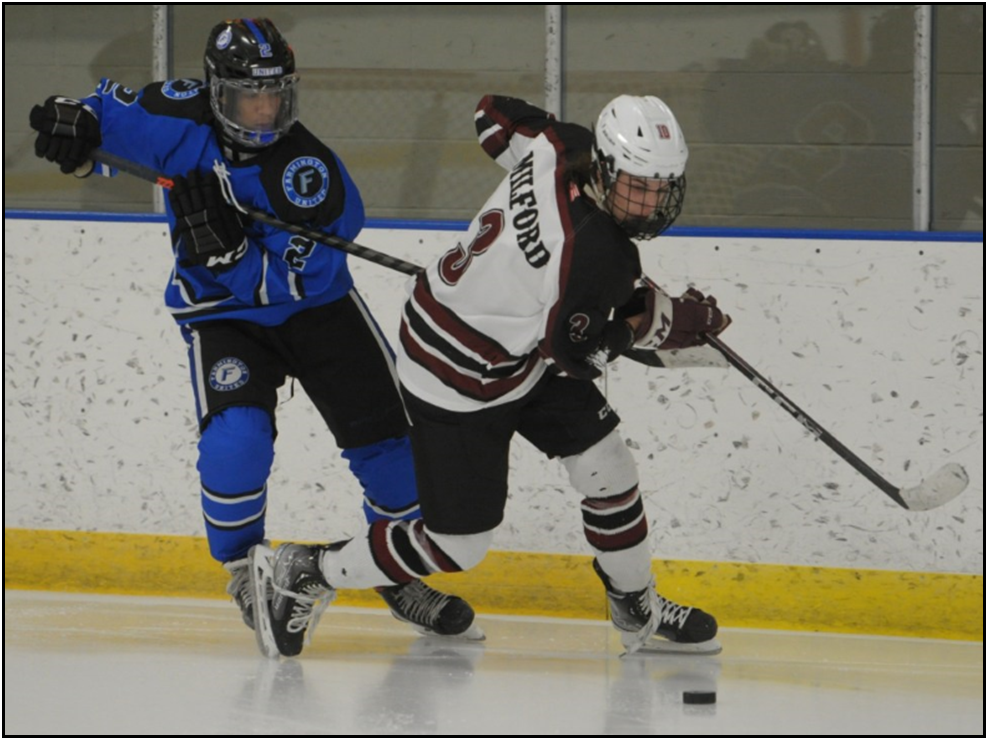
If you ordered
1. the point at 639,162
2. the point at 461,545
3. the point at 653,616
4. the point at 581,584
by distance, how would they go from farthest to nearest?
the point at 581,584 < the point at 653,616 < the point at 461,545 < the point at 639,162

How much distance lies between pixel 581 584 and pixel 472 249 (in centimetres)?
118

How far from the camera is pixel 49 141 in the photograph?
10.1 ft

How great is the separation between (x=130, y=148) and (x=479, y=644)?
1.28m

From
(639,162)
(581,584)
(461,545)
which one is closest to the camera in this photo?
(639,162)

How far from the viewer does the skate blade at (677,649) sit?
10.9 ft

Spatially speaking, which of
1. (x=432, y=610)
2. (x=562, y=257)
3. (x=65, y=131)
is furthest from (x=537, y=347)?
(x=65, y=131)

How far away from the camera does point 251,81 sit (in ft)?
9.93

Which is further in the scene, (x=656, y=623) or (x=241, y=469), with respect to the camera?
(x=656, y=623)

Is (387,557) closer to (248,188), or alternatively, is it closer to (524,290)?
(524,290)

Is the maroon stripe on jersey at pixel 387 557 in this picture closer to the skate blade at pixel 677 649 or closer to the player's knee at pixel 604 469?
the player's knee at pixel 604 469

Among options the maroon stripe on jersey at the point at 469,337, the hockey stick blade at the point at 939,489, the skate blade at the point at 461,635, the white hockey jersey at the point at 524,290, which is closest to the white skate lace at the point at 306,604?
the skate blade at the point at 461,635

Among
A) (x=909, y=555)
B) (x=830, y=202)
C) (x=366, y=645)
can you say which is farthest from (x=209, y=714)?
(x=830, y=202)

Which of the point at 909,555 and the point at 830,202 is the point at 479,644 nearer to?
the point at 909,555

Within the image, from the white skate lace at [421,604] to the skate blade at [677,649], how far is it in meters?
0.42
